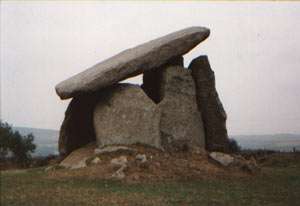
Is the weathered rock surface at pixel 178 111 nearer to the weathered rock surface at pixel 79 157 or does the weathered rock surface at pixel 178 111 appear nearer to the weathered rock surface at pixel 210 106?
the weathered rock surface at pixel 210 106

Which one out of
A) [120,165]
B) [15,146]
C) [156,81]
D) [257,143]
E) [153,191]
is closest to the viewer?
[153,191]

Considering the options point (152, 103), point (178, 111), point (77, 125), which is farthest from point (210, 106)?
point (77, 125)

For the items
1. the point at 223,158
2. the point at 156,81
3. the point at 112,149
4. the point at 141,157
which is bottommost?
the point at 223,158

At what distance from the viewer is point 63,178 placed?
20.8 meters

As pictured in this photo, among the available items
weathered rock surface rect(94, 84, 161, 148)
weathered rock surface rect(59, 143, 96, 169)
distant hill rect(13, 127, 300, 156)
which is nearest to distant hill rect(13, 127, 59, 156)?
distant hill rect(13, 127, 300, 156)

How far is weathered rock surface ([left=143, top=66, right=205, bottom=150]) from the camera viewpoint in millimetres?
25594

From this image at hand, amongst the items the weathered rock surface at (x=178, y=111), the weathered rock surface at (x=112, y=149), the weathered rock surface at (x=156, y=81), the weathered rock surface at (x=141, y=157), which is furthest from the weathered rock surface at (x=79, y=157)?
the weathered rock surface at (x=156, y=81)

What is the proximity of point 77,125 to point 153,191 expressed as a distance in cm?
1144

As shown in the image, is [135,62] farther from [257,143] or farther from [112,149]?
[257,143]

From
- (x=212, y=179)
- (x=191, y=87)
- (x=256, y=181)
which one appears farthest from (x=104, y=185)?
(x=191, y=87)

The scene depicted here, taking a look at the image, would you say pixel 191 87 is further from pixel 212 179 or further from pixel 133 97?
pixel 212 179

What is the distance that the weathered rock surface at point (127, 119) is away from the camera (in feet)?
81.1

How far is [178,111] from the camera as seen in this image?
26031 mm

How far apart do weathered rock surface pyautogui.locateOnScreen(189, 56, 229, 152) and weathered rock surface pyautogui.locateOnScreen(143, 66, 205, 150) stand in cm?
62
